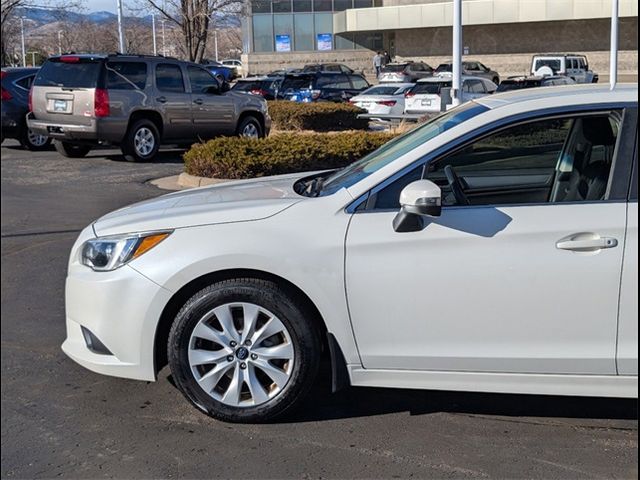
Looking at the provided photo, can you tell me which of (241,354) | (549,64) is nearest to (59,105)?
(241,354)

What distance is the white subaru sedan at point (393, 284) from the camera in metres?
4.26

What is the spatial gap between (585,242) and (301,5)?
56.5 meters

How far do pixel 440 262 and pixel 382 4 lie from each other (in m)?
58.8

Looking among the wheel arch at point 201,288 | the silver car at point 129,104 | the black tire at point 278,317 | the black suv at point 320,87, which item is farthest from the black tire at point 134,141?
the black suv at point 320,87

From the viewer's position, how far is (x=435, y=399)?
16.4 ft

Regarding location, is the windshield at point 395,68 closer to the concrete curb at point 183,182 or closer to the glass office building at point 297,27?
the glass office building at point 297,27

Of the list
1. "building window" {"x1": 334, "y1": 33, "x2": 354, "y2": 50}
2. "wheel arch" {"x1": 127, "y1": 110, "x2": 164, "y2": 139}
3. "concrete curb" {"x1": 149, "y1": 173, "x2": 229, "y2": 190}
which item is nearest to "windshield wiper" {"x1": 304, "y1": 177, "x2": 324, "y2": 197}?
"concrete curb" {"x1": 149, "y1": 173, "x2": 229, "y2": 190}

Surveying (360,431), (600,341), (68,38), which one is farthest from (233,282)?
(68,38)

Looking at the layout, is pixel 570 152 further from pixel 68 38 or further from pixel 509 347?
pixel 68 38

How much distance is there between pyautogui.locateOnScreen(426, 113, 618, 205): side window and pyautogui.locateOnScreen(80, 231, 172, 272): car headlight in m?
1.51

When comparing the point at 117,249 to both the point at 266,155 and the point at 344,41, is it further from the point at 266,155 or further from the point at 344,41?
the point at 344,41

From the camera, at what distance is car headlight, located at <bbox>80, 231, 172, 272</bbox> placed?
15.0 ft

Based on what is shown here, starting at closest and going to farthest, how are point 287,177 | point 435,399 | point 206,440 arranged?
1. point 206,440
2. point 435,399
3. point 287,177

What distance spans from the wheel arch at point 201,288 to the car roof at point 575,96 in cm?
142
